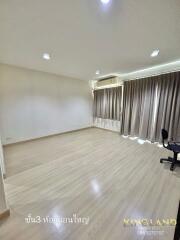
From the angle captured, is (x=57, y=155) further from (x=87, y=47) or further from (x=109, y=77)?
(x=109, y=77)

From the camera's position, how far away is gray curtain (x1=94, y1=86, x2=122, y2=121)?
5004 millimetres

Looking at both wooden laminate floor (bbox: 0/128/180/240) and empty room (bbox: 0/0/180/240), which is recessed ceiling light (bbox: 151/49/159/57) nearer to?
empty room (bbox: 0/0/180/240)

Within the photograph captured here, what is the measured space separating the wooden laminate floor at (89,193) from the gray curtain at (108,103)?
241 centimetres

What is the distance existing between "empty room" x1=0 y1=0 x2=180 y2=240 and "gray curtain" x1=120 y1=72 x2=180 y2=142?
0.10 ft

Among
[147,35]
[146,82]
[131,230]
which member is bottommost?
[131,230]

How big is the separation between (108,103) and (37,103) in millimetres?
3110

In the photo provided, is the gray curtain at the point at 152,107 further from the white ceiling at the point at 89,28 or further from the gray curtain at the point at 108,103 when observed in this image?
the white ceiling at the point at 89,28

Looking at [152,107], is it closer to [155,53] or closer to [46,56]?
[155,53]

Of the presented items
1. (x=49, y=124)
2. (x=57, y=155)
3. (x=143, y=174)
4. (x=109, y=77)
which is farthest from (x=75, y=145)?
(x=109, y=77)

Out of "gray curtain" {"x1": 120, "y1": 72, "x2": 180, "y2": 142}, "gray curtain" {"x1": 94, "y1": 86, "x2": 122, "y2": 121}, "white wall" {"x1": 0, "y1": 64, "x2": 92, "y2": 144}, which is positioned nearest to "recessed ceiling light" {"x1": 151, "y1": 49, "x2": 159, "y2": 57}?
"gray curtain" {"x1": 120, "y1": 72, "x2": 180, "y2": 142}

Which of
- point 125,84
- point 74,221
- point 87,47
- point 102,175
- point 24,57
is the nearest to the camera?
point 74,221

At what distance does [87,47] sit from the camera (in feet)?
7.86

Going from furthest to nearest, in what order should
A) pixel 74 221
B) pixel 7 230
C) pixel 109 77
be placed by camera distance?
pixel 109 77 → pixel 74 221 → pixel 7 230

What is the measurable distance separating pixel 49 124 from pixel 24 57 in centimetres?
254
